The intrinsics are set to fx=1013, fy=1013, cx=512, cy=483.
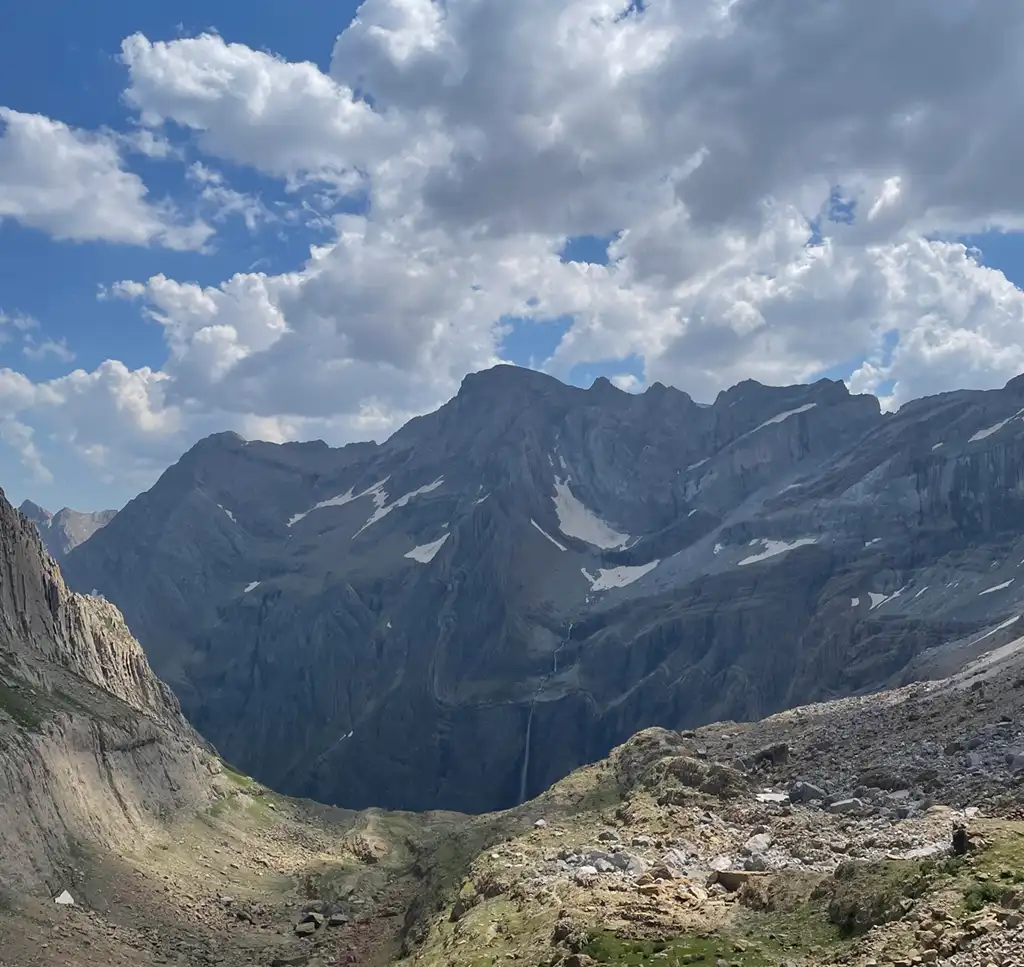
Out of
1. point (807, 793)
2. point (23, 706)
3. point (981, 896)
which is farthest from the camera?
point (23, 706)

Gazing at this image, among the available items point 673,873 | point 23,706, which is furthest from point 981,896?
point 23,706

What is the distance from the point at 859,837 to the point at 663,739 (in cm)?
3767

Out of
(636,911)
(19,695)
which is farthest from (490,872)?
(19,695)

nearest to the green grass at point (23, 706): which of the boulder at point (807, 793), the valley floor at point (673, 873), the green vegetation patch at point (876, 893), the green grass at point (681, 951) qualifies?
the valley floor at point (673, 873)

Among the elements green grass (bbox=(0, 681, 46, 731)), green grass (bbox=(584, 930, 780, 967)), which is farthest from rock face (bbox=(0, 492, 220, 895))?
green grass (bbox=(584, 930, 780, 967))

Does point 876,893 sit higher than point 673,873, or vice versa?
point 876,893

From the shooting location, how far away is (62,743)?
2581 inches

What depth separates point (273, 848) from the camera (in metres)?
82.0

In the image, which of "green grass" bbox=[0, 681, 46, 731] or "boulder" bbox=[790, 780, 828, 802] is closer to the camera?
"boulder" bbox=[790, 780, 828, 802]

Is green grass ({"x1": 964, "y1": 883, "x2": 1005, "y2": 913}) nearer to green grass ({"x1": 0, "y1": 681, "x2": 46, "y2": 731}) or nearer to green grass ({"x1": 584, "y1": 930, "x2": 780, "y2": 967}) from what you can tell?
green grass ({"x1": 584, "y1": 930, "x2": 780, "y2": 967})

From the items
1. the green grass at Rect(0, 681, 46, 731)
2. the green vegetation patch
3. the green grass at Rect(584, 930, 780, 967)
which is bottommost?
the green grass at Rect(584, 930, 780, 967)

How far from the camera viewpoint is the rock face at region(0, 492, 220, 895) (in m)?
55.6

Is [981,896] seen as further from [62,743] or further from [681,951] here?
[62,743]

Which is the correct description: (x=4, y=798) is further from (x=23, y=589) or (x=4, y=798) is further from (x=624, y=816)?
(x=23, y=589)
